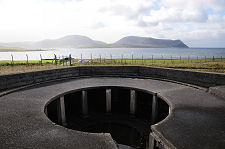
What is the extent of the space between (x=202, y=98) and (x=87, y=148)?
6.96m

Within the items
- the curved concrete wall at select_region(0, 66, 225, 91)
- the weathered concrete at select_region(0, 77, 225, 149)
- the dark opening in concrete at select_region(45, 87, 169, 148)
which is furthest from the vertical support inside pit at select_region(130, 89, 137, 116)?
the weathered concrete at select_region(0, 77, 225, 149)

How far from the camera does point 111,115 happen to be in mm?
12680

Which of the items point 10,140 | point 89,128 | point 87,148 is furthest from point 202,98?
point 10,140

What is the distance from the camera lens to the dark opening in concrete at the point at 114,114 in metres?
10.1

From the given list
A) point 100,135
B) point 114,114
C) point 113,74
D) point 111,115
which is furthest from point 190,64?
point 100,135

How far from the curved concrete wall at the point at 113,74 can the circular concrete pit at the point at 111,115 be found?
54 millimetres

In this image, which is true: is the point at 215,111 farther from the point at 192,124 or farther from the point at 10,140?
the point at 10,140

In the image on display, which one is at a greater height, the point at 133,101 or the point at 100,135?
the point at 100,135

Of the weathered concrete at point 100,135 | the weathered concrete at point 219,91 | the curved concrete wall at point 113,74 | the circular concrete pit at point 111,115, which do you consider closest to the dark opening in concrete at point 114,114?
the circular concrete pit at point 111,115

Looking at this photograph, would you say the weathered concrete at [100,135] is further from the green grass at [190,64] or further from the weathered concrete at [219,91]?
the green grass at [190,64]

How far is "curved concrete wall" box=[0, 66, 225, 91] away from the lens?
988 centimetres

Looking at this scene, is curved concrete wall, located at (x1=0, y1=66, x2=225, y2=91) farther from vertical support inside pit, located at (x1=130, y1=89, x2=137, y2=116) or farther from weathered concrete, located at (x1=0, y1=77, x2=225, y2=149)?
vertical support inside pit, located at (x1=130, y1=89, x2=137, y2=116)

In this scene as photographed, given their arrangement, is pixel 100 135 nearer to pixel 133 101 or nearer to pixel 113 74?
pixel 133 101

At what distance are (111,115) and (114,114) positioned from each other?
39 cm
